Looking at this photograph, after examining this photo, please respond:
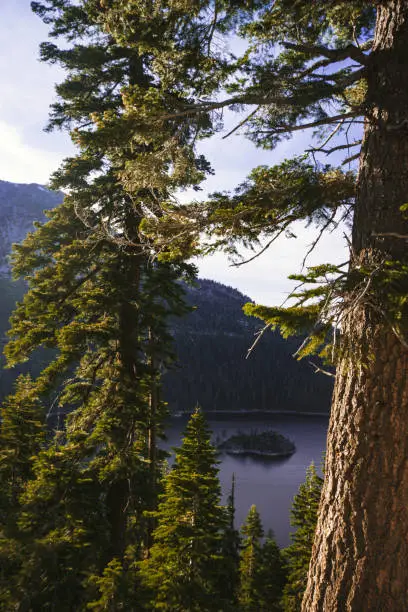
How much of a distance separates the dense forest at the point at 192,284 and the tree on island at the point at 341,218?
0.02 meters

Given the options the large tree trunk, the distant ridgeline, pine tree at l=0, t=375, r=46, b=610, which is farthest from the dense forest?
the distant ridgeline

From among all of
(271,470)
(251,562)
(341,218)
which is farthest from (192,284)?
(271,470)

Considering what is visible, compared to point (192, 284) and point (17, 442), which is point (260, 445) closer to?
point (17, 442)

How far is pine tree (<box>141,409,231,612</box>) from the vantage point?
792cm

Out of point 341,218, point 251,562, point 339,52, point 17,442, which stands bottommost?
point 251,562

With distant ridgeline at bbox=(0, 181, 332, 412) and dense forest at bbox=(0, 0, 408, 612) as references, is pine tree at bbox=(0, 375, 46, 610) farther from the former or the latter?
distant ridgeline at bbox=(0, 181, 332, 412)

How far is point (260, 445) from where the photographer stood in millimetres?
65750

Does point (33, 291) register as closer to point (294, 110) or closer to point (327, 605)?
point (294, 110)

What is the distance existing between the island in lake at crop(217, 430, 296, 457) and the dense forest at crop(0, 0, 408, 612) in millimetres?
59144

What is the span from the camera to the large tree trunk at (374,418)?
291cm

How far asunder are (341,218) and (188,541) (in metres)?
7.36

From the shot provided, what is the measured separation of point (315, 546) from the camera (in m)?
3.34

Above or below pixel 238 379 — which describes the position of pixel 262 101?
above

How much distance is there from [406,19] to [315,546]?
4.36 metres
